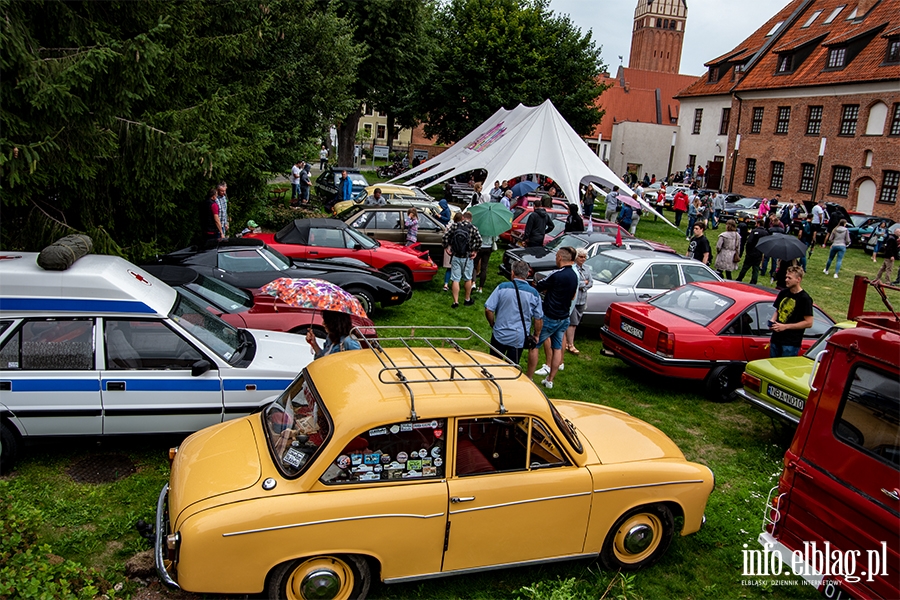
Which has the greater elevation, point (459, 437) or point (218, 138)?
point (218, 138)

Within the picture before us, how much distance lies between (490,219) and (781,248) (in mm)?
5167

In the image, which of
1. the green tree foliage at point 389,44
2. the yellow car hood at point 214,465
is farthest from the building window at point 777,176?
the yellow car hood at point 214,465

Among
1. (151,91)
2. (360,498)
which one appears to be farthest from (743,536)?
(151,91)

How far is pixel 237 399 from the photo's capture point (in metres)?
6.23

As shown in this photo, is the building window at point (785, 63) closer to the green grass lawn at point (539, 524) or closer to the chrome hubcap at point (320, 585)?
the green grass lawn at point (539, 524)

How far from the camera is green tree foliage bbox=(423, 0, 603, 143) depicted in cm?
3394

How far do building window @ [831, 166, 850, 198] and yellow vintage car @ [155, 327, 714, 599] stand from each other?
35307 mm

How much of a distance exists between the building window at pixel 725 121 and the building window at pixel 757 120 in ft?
7.04

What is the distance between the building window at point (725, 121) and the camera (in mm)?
43094

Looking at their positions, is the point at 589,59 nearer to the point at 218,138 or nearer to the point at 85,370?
the point at 218,138

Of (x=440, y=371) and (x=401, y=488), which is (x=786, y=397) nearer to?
(x=440, y=371)

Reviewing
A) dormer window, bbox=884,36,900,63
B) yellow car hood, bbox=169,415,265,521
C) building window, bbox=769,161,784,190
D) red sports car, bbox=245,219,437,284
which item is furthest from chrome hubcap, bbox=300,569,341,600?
building window, bbox=769,161,784,190

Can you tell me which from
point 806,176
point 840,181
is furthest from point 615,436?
point 806,176

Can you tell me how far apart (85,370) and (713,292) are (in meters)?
7.98
